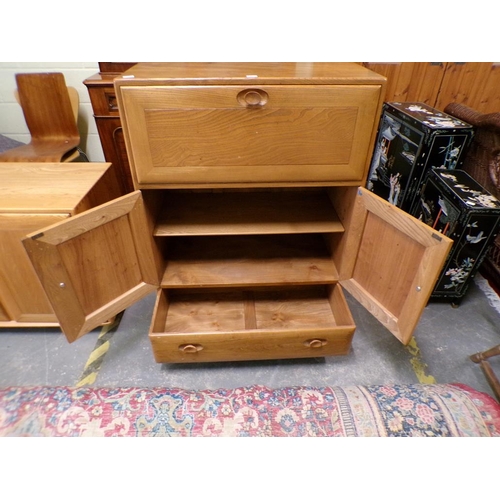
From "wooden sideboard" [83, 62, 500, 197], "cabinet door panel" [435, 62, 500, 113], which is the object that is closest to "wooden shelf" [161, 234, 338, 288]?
"wooden sideboard" [83, 62, 500, 197]

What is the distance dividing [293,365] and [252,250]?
1.61 ft

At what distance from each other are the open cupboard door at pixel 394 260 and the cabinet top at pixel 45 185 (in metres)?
0.95

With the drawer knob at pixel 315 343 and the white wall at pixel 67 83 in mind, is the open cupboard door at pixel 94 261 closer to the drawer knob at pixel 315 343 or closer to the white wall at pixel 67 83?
the drawer knob at pixel 315 343

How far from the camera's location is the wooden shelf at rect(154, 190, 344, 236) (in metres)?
1.07

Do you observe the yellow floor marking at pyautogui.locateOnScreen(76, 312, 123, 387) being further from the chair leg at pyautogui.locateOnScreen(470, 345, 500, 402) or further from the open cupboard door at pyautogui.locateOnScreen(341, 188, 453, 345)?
the chair leg at pyautogui.locateOnScreen(470, 345, 500, 402)

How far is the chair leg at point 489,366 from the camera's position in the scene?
1.17m

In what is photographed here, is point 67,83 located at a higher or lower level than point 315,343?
higher

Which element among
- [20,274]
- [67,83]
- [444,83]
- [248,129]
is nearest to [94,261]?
[20,274]

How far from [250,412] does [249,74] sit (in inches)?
37.5

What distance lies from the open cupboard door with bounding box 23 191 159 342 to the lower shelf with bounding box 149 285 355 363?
0.16m

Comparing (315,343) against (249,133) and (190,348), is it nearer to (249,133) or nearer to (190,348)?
(190,348)

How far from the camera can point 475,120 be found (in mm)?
1484

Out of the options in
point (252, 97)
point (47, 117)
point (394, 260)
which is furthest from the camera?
point (47, 117)

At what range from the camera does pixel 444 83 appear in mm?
1731
